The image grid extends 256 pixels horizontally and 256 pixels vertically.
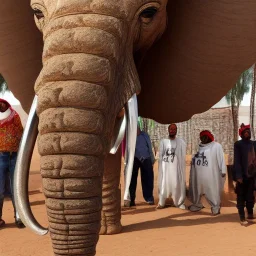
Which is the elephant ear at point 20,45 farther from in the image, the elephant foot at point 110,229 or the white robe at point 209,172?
the white robe at point 209,172

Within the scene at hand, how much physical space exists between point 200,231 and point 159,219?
0.78 meters

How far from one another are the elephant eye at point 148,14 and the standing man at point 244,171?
9.81 feet

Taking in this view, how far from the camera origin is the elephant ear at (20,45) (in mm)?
2812

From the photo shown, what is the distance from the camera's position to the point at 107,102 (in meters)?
1.89

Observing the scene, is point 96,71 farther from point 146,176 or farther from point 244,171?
point 146,176

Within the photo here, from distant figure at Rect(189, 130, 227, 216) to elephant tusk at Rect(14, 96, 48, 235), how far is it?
4.21 metres

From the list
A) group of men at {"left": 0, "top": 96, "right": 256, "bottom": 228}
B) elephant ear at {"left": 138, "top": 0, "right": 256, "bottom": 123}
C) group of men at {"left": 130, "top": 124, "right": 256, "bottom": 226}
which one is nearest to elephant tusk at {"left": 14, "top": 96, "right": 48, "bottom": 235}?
elephant ear at {"left": 138, "top": 0, "right": 256, "bottom": 123}

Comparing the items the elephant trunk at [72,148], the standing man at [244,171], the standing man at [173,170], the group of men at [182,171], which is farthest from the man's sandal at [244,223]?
the elephant trunk at [72,148]

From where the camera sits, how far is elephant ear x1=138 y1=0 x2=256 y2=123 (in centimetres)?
254

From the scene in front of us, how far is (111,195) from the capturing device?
4.00 m

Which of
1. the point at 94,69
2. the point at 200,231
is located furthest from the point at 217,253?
the point at 94,69

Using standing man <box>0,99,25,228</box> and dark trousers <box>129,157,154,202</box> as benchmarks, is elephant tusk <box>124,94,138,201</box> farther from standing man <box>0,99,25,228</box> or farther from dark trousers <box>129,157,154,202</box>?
dark trousers <box>129,157,154,202</box>

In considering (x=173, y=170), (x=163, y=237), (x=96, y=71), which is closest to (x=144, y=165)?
(x=173, y=170)

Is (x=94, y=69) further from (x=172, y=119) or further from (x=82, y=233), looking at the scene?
(x=172, y=119)
